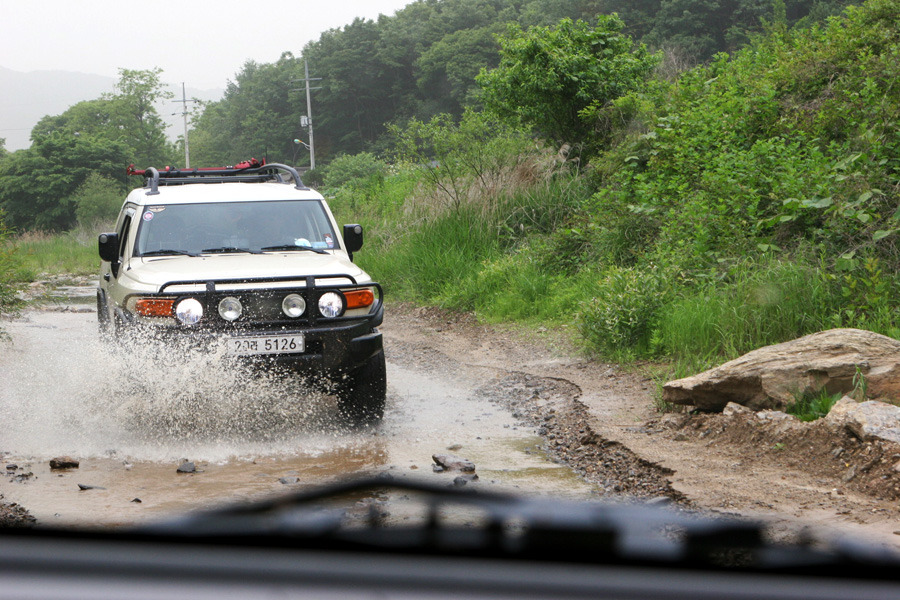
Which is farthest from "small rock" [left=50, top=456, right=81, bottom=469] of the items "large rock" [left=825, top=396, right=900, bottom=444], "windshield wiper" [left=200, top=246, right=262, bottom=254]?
"large rock" [left=825, top=396, right=900, bottom=444]

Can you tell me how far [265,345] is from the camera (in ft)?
17.4

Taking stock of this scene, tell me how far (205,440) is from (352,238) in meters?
2.06

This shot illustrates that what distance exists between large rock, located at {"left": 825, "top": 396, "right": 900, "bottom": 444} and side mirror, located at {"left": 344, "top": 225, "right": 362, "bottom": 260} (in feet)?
11.8

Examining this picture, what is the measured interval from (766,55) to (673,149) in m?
2.90

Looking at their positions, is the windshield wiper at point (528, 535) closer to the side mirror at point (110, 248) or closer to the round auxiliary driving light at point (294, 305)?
the round auxiliary driving light at point (294, 305)

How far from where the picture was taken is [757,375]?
553 cm

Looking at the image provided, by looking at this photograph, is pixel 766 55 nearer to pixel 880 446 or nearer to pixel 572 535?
pixel 880 446

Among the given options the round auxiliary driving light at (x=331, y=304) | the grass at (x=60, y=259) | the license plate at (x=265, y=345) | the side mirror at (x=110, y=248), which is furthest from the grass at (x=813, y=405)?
the grass at (x=60, y=259)

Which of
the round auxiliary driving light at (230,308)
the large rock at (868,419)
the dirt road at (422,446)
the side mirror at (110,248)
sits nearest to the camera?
the dirt road at (422,446)

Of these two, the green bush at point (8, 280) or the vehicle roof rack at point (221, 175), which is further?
the green bush at point (8, 280)

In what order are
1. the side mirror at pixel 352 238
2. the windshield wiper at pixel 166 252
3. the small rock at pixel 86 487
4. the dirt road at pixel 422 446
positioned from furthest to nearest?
the side mirror at pixel 352 238 → the windshield wiper at pixel 166 252 → the small rock at pixel 86 487 → the dirt road at pixel 422 446

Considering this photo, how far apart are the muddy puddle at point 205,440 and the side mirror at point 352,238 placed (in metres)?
1.24

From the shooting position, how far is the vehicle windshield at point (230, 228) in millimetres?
6379

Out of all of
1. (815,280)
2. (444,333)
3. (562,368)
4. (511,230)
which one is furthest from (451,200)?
(815,280)
